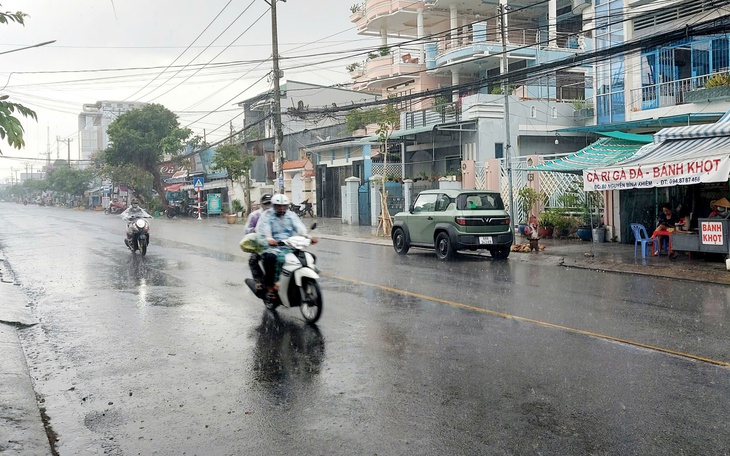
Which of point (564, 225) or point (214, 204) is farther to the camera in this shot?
point (214, 204)

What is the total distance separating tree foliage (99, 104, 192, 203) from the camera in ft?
169

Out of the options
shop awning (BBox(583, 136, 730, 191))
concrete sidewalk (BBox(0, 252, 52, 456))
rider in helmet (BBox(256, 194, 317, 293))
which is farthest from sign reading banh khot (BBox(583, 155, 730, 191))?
concrete sidewalk (BBox(0, 252, 52, 456))

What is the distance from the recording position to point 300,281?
849 cm

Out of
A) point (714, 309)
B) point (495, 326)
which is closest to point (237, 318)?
point (495, 326)

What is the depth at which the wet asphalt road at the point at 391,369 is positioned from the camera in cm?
454

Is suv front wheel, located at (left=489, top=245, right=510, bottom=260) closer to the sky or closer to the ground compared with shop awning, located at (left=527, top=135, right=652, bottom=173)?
closer to the ground

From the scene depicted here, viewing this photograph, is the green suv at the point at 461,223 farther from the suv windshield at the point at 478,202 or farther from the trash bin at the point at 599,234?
the trash bin at the point at 599,234

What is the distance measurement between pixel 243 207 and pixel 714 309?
40.5 metres

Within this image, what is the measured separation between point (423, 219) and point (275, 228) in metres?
9.02

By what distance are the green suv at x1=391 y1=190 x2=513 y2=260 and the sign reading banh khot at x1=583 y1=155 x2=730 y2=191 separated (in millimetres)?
2323

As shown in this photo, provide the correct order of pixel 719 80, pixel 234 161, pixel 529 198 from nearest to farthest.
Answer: pixel 719 80 < pixel 529 198 < pixel 234 161

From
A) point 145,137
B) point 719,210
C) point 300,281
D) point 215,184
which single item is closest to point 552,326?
point 300,281

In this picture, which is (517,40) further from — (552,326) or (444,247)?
(552,326)

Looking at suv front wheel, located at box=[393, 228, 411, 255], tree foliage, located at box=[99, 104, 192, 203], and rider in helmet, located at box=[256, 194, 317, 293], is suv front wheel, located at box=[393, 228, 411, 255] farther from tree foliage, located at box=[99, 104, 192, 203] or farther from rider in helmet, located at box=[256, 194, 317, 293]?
tree foliage, located at box=[99, 104, 192, 203]
